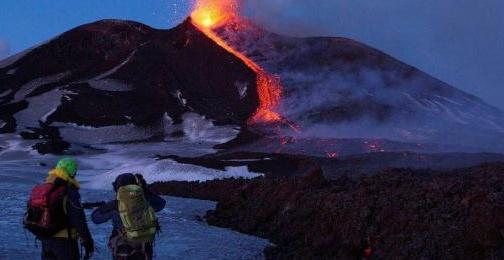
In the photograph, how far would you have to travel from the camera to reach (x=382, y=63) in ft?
469

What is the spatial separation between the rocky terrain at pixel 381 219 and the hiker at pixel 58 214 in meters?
6.93

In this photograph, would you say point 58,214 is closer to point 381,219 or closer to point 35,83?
point 381,219

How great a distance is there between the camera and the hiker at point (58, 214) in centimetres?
734

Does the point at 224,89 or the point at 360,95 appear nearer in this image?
the point at 224,89

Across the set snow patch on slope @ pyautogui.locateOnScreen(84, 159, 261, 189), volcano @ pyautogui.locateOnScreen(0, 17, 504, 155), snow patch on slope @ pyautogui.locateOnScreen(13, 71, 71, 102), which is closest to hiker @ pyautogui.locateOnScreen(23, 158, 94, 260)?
snow patch on slope @ pyautogui.locateOnScreen(84, 159, 261, 189)

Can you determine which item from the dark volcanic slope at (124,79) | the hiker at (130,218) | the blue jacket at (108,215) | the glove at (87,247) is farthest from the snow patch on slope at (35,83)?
the glove at (87,247)

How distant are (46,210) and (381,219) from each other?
867cm

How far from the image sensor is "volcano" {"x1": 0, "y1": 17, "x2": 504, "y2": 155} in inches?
3858

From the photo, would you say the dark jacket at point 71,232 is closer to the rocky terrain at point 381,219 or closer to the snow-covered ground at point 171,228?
the snow-covered ground at point 171,228

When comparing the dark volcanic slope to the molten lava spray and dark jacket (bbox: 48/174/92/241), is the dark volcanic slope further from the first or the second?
dark jacket (bbox: 48/174/92/241)

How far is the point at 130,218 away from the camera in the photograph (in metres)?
7.55

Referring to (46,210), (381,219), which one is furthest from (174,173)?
(46,210)

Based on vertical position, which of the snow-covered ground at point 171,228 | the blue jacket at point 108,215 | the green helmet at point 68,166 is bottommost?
the snow-covered ground at point 171,228

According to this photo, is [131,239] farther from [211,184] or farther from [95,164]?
[95,164]
